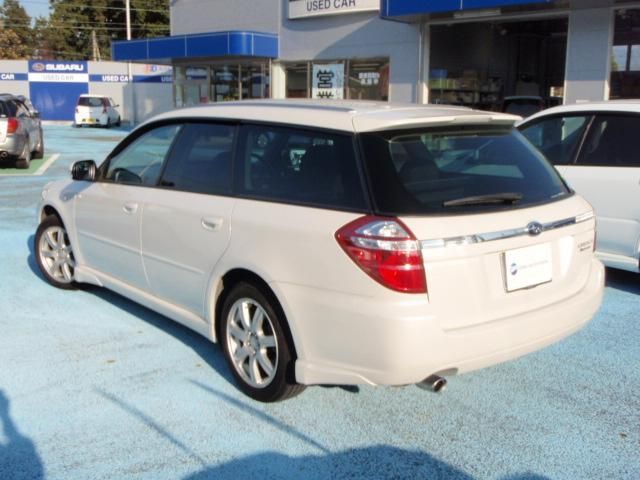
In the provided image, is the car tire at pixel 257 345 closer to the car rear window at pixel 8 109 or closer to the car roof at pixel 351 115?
the car roof at pixel 351 115

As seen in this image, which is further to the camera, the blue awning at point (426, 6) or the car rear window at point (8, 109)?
the car rear window at point (8, 109)

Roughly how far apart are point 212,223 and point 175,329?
137 centimetres

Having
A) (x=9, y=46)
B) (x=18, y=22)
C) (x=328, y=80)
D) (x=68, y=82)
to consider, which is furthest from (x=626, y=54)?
(x=18, y=22)

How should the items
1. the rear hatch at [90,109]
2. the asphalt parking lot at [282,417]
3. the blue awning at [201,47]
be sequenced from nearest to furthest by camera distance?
the asphalt parking lot at [282,417] → the blue awning at [201,47] → the rear hatch at [90,109]

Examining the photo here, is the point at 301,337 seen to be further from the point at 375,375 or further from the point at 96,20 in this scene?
the point at 96,20

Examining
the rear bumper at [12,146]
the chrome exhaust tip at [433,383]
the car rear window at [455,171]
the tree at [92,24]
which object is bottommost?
the chrome exhaust tip at [433,383]

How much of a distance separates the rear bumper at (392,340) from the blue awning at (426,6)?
37.9 feet

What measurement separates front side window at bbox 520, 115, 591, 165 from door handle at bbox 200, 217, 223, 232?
12.6 ft

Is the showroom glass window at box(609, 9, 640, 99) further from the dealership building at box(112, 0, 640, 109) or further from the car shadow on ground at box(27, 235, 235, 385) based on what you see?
the car shadow on ground at box(27, 235, 235, 385)

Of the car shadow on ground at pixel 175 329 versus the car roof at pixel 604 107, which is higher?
the car roof at pixel 604 107

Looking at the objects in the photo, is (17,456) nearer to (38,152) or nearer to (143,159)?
(143,159)

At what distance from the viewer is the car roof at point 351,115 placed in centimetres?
354

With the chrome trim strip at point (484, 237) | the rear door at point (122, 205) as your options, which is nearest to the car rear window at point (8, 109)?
the rear door at point (122, 205)

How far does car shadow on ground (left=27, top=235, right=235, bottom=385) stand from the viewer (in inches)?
177
